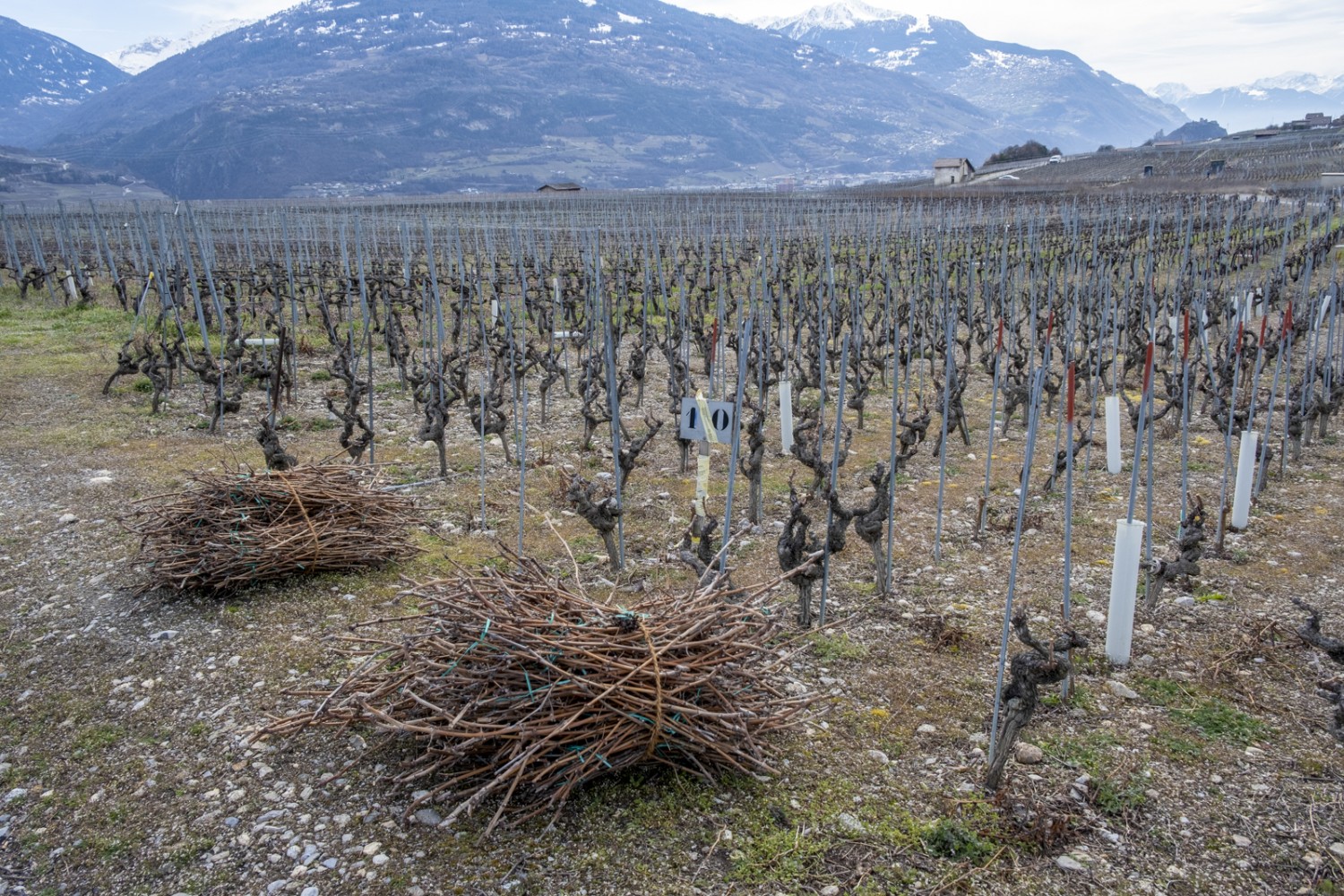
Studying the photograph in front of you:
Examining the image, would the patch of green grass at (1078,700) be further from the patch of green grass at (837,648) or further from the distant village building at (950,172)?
the distant village building at (950,172)

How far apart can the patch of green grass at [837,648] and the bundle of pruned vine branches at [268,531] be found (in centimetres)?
286

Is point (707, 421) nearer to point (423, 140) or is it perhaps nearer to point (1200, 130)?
point (1200, 130)

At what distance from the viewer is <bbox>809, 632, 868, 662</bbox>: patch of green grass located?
4773 mm

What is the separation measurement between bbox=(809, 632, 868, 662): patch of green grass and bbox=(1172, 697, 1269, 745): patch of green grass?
59.0 inches

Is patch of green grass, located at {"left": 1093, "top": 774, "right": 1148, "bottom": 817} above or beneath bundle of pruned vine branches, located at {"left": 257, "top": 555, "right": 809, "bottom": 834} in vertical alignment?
beneath

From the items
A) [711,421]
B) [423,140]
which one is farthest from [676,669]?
[423,140]

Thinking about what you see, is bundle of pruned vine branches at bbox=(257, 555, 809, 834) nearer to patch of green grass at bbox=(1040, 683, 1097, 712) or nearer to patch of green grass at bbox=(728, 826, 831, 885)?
patch of green grass at bbox=(728, 826, 831, 885)

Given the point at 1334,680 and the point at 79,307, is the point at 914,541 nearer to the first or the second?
the point at 1334,680

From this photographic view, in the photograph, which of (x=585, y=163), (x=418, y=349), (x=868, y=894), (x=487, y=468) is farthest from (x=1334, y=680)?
(x=585, y=163)

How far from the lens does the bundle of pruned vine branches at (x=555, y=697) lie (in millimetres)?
3455

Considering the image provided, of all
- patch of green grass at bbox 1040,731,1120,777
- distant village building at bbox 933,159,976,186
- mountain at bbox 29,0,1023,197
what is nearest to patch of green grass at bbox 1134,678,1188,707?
patch of green grass at bbox 1040,731,1120,777

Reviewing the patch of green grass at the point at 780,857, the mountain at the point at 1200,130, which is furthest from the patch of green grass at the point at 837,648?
the mountain at the point at 1200,130

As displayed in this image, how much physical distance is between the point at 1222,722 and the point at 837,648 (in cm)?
180

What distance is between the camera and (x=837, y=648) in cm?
486
